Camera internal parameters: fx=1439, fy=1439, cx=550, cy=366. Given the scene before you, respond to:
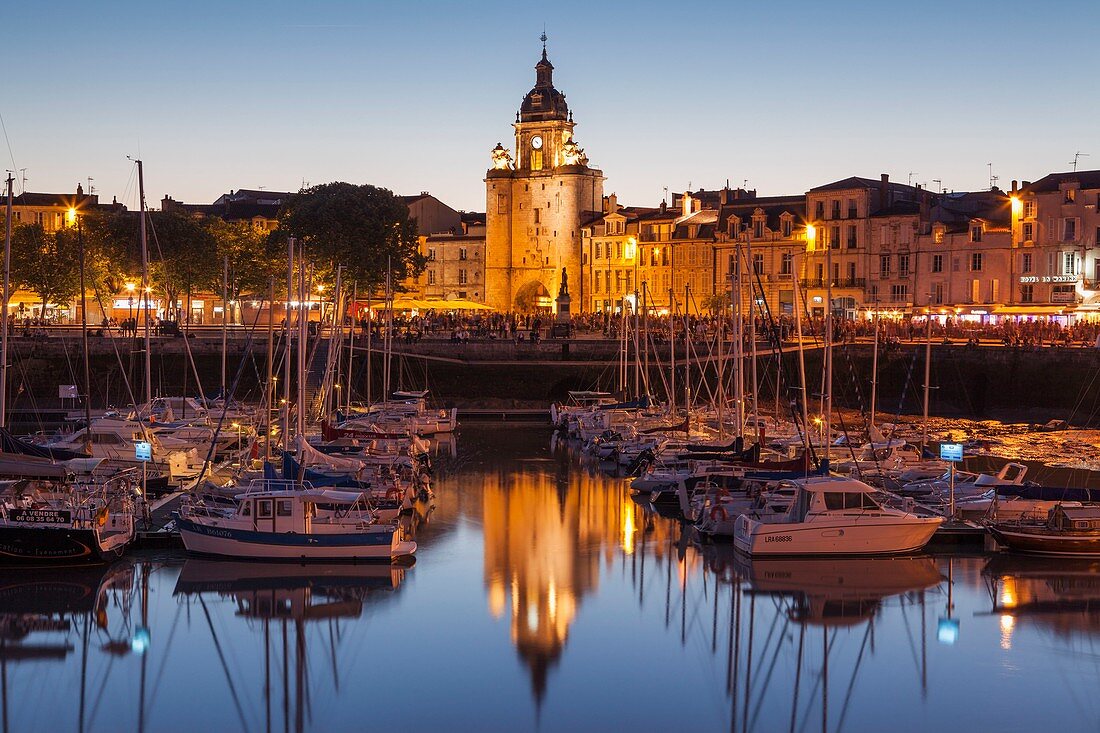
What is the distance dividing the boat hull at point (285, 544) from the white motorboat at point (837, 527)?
23.7 feet

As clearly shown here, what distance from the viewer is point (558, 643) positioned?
2303cm

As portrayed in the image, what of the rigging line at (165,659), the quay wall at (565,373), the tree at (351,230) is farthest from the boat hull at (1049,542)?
the tree at (351,230)

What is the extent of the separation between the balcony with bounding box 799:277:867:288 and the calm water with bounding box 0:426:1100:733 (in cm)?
5201

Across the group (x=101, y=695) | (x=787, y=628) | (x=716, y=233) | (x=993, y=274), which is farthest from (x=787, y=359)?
(x=101, y=695)

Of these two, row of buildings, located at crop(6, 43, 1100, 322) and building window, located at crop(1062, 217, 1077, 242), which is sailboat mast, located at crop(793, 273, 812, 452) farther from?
building window, located at crop(1062, 217, 1077, 242)

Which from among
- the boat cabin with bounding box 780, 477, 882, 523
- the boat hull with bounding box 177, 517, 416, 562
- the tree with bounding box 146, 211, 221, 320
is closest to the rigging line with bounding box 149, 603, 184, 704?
the boat hull with bounding box 177, 517, 416, 562

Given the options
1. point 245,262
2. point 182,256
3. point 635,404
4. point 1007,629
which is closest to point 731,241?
point 245,262

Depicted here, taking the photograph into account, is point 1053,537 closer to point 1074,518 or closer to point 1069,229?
point 1074,518

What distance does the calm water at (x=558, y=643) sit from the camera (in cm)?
1953

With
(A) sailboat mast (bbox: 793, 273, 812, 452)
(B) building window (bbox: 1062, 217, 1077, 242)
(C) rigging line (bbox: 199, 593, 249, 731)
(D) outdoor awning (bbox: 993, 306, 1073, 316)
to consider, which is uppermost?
(B) building window (bbox: 1062, 217, 1077, 242)

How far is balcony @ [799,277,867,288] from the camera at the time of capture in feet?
263

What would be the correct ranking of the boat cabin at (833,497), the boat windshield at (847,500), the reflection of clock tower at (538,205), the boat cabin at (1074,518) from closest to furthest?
the boat cabin at (833,497) < the boat windshield at (847,500) < the boat cabin at (1074,518) < the reflection of clock tower at (538,205)

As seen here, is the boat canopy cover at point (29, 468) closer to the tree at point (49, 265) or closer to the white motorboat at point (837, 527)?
the white motorboat at point (837, 527)

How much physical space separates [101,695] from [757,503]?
1441 cm
